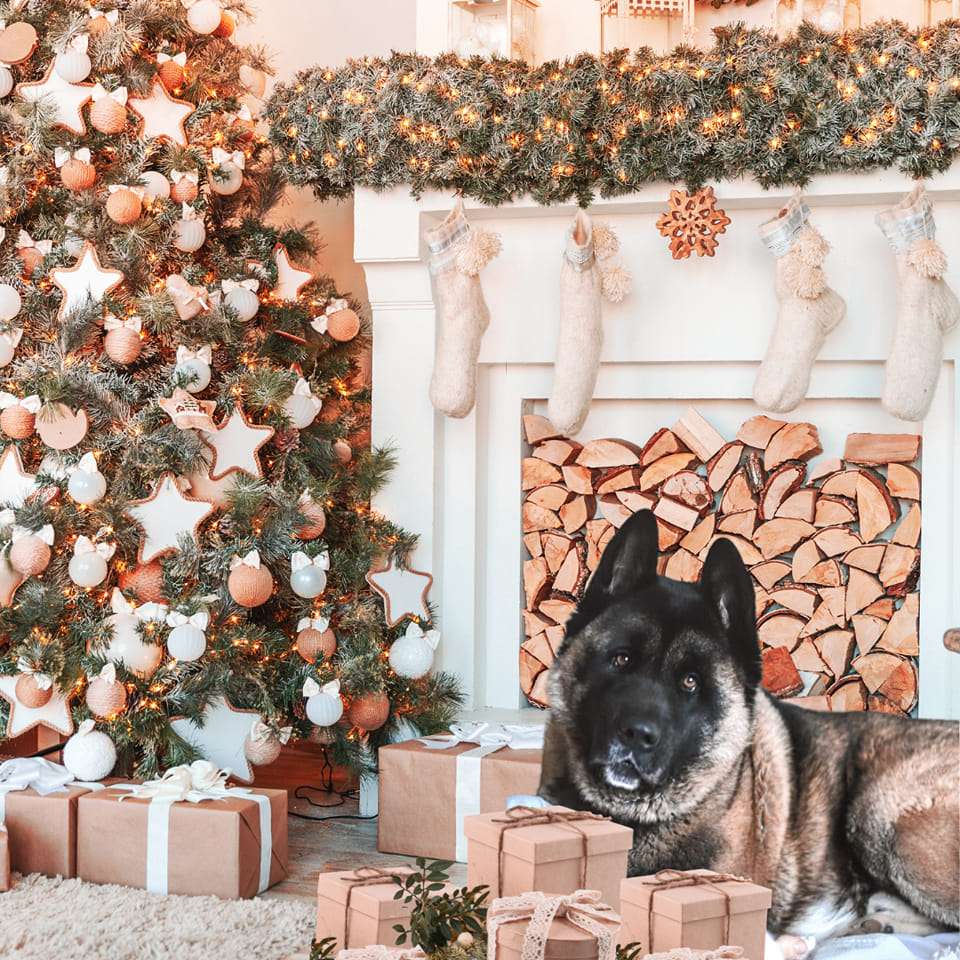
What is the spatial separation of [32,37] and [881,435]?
92.3 inches

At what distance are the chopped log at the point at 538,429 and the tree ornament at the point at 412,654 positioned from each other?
57 cm

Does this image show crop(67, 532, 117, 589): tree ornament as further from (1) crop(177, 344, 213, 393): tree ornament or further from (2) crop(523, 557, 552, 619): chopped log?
(2) crop(523, 557, 552, 619): chopped log

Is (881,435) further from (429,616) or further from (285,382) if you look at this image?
(285,382)

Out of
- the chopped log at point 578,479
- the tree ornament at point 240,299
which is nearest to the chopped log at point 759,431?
the chopped log at point 578,479

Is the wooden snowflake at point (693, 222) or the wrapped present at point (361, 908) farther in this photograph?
the wooden snowflake at point (693, 222)

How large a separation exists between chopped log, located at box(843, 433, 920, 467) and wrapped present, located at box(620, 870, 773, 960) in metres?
1.36

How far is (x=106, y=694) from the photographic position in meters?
2.66

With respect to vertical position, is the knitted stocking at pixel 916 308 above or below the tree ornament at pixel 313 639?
above

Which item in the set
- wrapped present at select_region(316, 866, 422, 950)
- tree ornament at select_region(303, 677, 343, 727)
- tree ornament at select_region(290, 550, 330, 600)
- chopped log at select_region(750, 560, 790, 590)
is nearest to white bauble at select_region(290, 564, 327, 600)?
tree ornament at select_region(290, 550, 330, 600)

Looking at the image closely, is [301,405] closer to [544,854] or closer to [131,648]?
[131,648]

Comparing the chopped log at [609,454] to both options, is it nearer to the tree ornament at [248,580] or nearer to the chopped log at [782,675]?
the chopped log at [782,675]

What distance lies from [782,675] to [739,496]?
44 cm

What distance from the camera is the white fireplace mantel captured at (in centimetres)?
277

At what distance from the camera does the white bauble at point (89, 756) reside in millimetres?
2705
